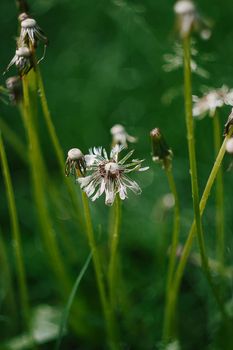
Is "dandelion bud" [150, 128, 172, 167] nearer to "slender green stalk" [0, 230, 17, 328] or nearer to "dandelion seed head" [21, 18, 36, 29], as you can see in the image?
"dandelion seed head" [21, 18, 36, 29]

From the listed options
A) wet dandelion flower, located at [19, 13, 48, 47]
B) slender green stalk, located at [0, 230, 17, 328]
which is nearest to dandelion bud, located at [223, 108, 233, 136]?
wet dandelion flower, located at [19, 13, 48, 47]

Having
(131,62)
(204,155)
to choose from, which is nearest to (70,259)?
(204,155)

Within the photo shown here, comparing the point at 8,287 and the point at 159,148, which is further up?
the point at 159,148

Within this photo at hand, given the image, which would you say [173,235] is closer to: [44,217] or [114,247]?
[114,247]

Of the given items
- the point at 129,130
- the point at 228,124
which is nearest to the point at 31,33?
the point at 228,124

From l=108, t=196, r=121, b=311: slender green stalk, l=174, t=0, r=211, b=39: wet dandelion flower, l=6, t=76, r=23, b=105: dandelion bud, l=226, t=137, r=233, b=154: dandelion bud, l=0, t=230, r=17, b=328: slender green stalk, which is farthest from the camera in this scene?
l=0, t=230, r=17, b=328: slender green stalk

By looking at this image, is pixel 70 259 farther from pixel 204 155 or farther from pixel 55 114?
pixel 55 114

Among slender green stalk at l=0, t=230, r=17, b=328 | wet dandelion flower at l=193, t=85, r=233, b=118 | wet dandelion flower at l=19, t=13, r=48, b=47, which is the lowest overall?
slender green stalk at l=0, t=230, r=17, b=328
